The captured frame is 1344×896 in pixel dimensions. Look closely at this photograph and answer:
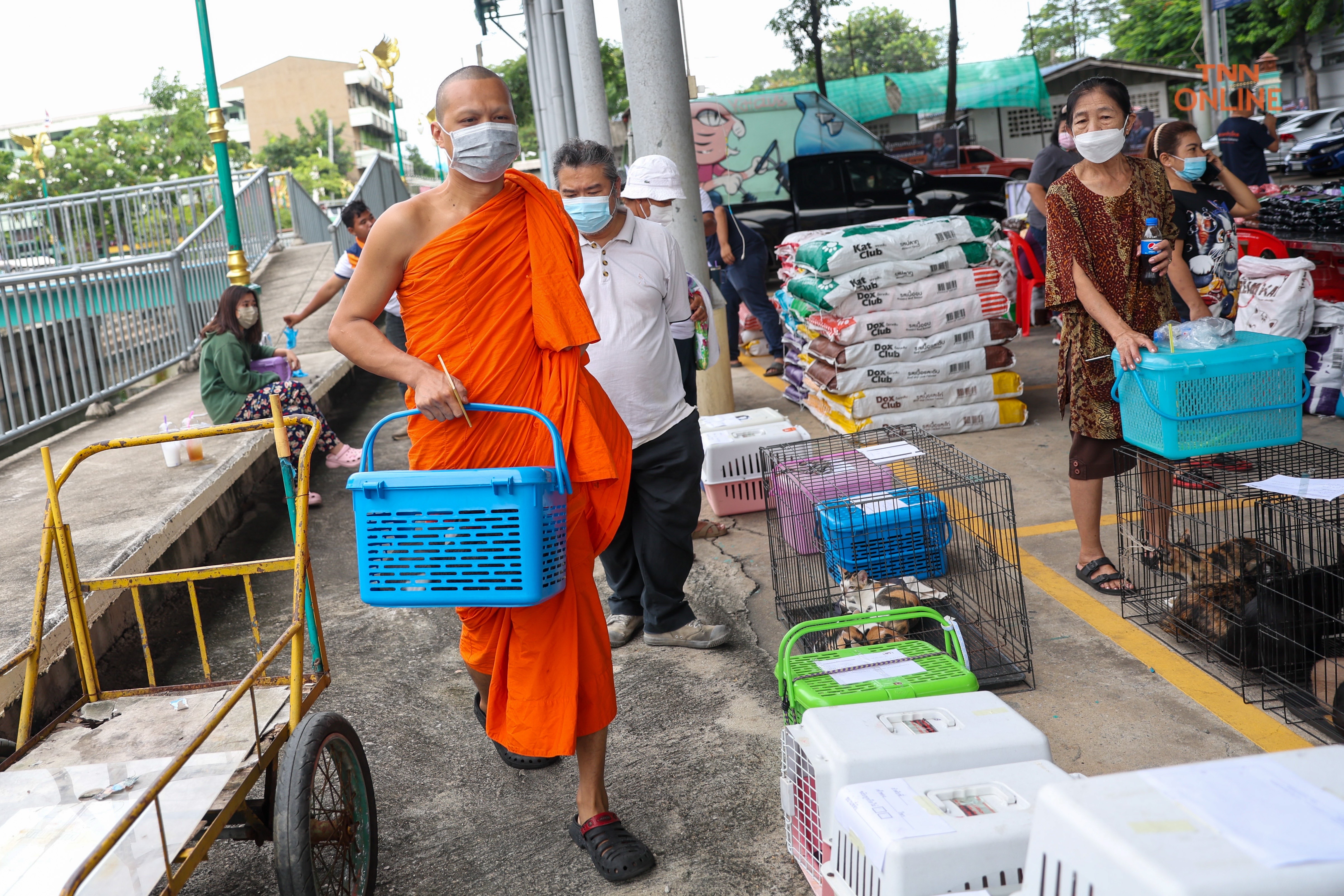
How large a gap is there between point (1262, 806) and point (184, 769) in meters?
2.20

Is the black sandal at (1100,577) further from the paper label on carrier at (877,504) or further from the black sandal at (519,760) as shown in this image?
the black sandal at (519,760)

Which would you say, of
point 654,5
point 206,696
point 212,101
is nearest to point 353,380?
point 212,101

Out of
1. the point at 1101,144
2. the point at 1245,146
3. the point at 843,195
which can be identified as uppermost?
the point at 843,195

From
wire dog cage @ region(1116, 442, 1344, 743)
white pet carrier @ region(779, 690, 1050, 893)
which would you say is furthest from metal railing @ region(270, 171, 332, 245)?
white pet carrier @ region(779, 690, 1050, 893)

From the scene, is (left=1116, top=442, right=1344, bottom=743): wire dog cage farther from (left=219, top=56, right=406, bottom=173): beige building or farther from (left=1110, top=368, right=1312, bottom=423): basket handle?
(left=219, top=56, right=406, bottom=173): beige building

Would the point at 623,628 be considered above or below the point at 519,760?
above

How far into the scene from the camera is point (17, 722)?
3.44 m

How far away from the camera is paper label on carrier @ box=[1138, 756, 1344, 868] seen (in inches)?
50.2

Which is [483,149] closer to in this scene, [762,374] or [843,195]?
[762,374]

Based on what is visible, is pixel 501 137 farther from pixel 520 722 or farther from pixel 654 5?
pixel 654 5

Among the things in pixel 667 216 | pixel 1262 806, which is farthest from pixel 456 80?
pixel 667 216

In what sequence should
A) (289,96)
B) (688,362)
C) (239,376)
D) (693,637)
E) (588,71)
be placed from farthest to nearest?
1. (289,96)
2. (588,71)
3. (239,376)
4. (688,362)
5. (693,637)

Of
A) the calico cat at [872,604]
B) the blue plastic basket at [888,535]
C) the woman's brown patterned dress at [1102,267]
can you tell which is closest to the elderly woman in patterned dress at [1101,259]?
the woman's brown patterned dress at [1102,267]

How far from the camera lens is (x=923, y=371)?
20.7ft
